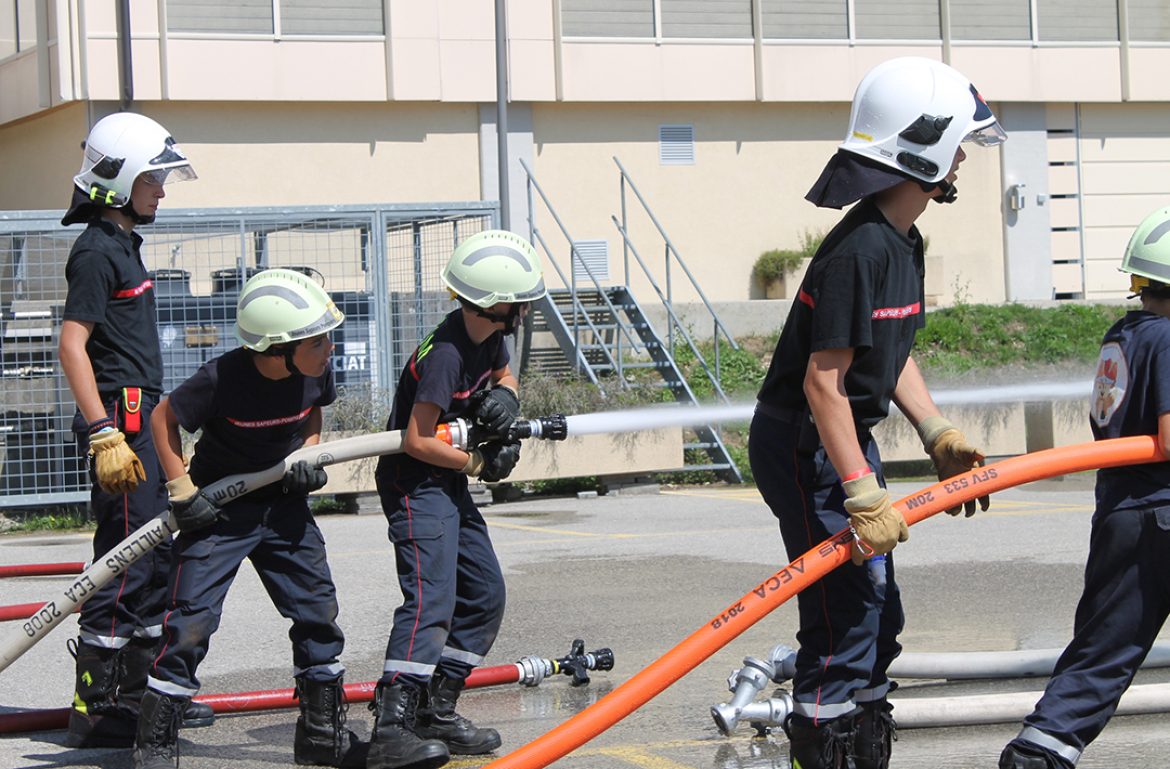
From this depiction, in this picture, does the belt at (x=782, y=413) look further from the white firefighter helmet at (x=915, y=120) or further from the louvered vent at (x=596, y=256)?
the louvered vent at (x=596, y=256)

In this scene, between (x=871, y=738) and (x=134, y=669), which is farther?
(x=134, y=669)

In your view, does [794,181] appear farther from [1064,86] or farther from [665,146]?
[1064,86]

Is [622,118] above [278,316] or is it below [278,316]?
above

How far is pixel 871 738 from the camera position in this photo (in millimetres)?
4438

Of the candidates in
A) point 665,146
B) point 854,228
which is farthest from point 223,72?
point 854,228

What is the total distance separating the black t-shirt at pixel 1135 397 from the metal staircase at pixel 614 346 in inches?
440

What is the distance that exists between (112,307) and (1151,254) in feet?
11.9

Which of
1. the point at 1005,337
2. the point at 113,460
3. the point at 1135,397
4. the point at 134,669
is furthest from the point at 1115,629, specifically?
the point at 1005,337

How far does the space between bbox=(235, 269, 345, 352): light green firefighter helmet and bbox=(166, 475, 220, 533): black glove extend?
1.71ft

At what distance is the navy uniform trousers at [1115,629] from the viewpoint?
4.29 m

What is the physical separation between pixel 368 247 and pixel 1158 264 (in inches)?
445

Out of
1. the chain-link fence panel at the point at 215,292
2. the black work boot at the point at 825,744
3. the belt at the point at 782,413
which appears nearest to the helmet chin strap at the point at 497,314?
the belt at the point at 782,413

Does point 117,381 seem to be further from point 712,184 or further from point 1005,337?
point 712,184

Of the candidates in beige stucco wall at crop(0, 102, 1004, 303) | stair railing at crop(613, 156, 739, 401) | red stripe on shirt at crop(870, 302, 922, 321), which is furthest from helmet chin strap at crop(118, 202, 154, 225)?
beige stucco wall at crop(0, 102, 1004, 303)
